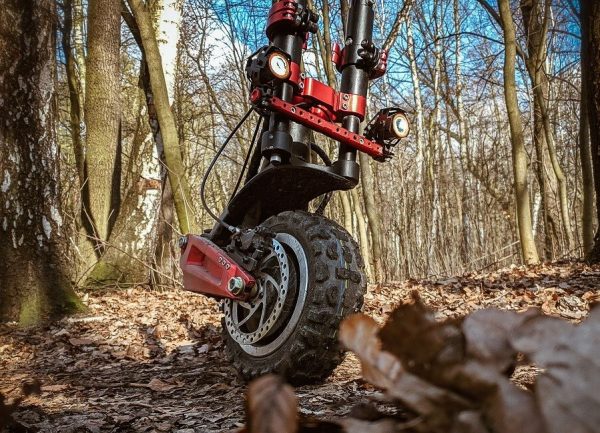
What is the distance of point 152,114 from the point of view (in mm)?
9852

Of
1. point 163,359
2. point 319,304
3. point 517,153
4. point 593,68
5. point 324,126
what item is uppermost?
point 593,68

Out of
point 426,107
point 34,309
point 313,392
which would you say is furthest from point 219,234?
point 426,107

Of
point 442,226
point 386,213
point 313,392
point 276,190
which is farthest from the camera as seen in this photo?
point 386,213

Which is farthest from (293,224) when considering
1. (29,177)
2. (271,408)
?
(29,177)

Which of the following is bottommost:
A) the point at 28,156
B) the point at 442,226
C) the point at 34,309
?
the point at 34,309

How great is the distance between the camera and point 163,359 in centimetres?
386

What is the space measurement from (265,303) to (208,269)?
1.55 feet

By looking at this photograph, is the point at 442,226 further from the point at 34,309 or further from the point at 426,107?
the point at 34,309

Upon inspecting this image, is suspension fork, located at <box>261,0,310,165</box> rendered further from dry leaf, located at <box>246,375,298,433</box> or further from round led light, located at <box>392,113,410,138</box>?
dry leaf, located at <box>246,375,298,433</box>

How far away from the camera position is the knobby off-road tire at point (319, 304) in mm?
2373

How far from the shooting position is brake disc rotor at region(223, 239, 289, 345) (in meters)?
2.57

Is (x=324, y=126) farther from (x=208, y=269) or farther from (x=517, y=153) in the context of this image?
(x=517, y=153)

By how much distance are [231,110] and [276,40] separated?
21.5 metres

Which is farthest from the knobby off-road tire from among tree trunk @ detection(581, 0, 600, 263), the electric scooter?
tree trunk @ detection(581, 0, 600, 263)
